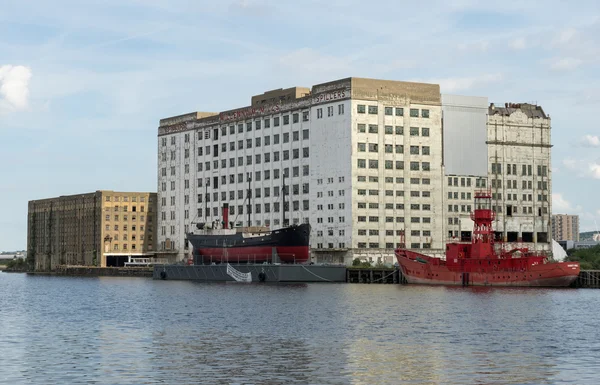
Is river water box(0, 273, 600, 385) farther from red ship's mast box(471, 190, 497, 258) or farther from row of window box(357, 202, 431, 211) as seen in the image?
row of window box(357, 202, 431, 211)

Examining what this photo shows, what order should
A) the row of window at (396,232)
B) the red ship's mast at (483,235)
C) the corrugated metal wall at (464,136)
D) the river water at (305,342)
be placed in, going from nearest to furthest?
the river water at (305,342), the red ship's mast at (483,235), the row of window at (396,232), the corrugated metal wall at (464,136)

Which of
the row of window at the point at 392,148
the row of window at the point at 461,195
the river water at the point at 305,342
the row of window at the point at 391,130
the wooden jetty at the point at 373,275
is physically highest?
the row of window at the point at 391,130

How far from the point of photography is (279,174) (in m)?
200

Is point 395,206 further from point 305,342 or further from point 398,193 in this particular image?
point 305,342

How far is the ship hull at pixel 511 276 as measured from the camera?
12850 centimetres

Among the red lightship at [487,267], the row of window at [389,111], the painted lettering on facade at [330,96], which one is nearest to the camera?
the red lightship at [487,267]

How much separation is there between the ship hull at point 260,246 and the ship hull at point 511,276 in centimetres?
2918

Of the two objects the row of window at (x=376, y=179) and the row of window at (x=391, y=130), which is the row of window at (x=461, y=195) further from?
the row of window at (x=391, y=130)

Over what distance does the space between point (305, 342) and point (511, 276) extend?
7626cm

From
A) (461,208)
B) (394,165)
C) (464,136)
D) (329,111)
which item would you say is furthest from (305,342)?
(464,136)

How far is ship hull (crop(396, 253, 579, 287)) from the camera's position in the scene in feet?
422

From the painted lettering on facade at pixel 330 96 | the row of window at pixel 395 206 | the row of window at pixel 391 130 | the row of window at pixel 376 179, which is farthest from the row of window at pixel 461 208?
the painted lettering on facade at pixel 330 96

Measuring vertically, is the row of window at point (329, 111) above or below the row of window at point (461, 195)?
above

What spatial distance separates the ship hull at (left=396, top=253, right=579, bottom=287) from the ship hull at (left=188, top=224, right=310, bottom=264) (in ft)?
95.7
